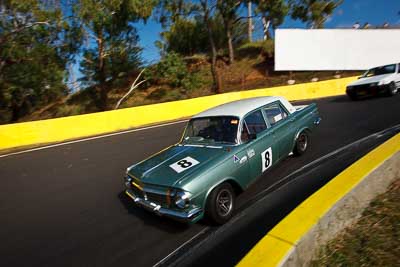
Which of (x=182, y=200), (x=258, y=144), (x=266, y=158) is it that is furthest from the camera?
(x=266, y=158)

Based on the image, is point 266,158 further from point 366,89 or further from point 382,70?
point 382,70

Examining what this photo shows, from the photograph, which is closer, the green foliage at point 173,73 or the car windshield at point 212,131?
the car windshield at point 212,131

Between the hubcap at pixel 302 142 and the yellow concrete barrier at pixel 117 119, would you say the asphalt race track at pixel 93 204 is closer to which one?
the hubcap at pixel 302 142

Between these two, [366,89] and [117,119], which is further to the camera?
[117,119]

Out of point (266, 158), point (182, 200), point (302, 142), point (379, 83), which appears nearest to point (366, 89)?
point (379, 83)

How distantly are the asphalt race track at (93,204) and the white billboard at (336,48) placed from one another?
50.6ft

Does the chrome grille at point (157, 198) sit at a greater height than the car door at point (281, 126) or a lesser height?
lesser

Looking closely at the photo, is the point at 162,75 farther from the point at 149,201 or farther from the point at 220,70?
the point at 149,201

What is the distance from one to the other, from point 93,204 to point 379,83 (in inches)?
426

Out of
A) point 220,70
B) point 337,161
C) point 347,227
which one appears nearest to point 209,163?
point 347,227

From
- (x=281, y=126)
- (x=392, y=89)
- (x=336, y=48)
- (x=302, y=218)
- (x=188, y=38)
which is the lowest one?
(x=302, y=218)

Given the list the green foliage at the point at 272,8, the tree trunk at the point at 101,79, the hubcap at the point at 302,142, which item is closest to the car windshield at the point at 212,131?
the hubcap at the point at 302,142

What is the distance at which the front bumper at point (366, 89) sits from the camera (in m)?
10.9

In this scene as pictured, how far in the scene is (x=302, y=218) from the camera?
8.70ft
